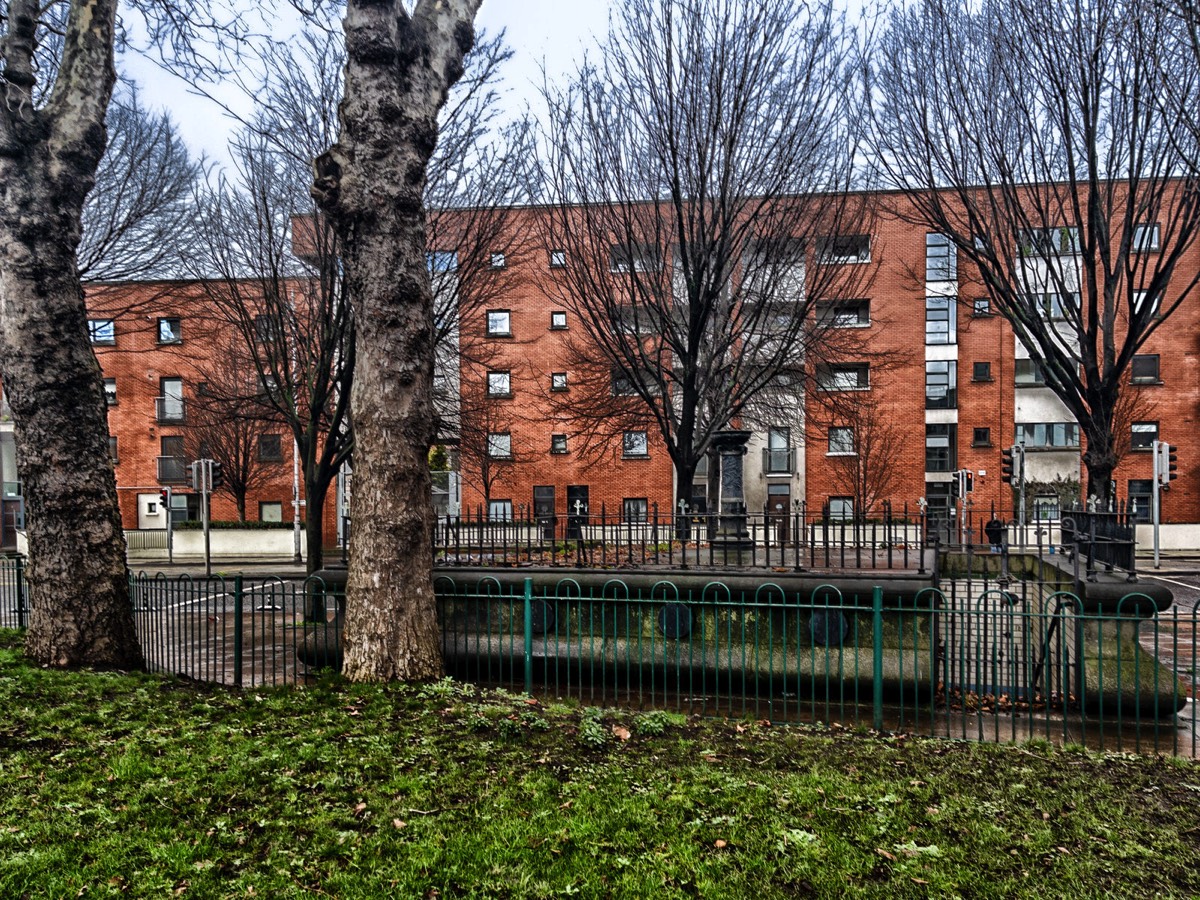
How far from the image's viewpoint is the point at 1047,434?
3394cm

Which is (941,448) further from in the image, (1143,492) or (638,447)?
(638,447)

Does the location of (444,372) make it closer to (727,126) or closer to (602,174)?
(602,174)

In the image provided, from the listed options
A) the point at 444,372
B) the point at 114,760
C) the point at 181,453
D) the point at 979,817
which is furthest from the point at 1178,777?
the point at 181,453

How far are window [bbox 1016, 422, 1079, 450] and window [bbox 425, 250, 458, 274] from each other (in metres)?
28.6

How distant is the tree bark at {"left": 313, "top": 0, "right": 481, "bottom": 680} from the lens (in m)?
6.77

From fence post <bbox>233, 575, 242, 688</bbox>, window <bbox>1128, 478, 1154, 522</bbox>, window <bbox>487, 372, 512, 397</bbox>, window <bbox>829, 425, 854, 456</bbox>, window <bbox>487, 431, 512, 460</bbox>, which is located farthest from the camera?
window <bbox>487, 372, 512, 397</bbox>

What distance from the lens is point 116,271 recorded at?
16969mm

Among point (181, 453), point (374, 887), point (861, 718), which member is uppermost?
point (181, 453)

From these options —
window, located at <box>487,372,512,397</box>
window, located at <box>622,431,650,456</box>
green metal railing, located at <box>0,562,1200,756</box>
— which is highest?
window, located at <box>487,372,512,397</box>

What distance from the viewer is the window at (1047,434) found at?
1325 inches

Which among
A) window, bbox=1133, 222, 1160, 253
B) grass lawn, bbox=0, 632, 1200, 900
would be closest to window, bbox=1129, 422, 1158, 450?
window, bbox=1133, 222, 1160, 253

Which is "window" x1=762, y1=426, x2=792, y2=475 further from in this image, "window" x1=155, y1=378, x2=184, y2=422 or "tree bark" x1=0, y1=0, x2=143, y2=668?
"tree bark" x1=0, y1=0, x2=143, y2=668

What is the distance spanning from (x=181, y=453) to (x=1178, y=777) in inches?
1561

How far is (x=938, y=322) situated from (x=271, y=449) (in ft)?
103
